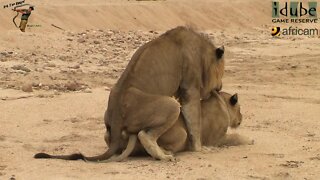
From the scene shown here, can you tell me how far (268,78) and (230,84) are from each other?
5.28 feet

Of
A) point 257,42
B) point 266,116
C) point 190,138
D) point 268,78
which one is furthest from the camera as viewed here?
point 257,42

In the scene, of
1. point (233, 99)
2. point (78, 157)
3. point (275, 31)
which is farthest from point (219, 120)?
point (275, 31)

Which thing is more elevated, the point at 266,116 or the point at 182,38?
the point at 182,38

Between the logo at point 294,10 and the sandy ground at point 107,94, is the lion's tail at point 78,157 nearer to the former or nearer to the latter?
the sandy ground at point 107,94

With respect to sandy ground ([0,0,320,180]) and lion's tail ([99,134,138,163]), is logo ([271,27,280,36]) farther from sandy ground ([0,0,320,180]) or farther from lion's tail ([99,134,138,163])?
lion's tail ([99,134,138,163])

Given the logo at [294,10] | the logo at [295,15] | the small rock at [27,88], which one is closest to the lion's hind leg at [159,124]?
the small rock at [27,88]

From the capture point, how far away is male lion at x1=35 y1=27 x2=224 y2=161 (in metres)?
7.71

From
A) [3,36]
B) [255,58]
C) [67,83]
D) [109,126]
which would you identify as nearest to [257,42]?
[255,58]

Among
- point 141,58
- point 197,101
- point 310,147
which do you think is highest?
point 141,58

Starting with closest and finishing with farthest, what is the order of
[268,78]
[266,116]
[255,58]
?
[266,116]
[268,78]
[255,58]

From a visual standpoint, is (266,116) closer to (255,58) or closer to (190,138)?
(190,138)

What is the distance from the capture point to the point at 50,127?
9688mm

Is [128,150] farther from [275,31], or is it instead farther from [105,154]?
[275,31]

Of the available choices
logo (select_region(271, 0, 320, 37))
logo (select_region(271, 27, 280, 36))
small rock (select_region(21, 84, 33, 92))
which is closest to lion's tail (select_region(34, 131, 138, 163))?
small rock (select_region(21, 84, 33, 92))
